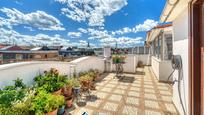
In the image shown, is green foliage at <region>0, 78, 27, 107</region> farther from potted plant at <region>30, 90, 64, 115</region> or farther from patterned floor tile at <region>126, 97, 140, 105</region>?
patterned floor tile at <region>126, 97, 140, 105</region>

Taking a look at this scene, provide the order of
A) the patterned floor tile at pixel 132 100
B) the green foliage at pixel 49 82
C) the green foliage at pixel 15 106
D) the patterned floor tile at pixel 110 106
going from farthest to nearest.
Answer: the patterned floor tile at pixel 132 100 < the green foliage at pixel 49 82 < the patterned floor tile at pixel 110 106 < the green foliage at pixel 15 106

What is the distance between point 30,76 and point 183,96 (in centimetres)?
362

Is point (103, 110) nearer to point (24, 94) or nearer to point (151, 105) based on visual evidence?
point (151, 105)

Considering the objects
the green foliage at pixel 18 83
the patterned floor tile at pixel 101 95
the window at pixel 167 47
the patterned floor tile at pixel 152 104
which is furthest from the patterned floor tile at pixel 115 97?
the window at pixel 167 47

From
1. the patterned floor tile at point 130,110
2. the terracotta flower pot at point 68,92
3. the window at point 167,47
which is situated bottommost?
the patterned floor tile at point 130,110

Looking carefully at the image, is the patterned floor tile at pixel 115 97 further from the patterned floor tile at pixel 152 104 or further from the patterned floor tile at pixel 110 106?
the patterned floor tile at pixel 152 104

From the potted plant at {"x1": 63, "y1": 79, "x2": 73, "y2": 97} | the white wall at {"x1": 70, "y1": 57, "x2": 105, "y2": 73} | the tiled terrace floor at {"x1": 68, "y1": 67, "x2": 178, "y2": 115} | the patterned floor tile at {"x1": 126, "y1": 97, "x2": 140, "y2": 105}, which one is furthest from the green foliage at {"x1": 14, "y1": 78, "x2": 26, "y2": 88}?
the patterned floor tile at {"x1": 126, "y1": 97, "x2": 140, "y2": 105}

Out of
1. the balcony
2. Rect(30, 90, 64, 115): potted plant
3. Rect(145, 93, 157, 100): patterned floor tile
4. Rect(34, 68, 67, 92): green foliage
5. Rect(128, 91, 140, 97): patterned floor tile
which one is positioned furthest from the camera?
Rect(128, 91, 140, 97): patterned floor tile

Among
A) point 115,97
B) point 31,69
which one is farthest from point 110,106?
A: point 31,69

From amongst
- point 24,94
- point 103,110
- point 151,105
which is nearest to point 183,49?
point 151,105

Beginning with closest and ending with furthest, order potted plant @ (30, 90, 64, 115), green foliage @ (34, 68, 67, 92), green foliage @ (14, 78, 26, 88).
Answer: potted plant @ (30, 90, 64, 115) < green foliage @ (14, 78, 26, 88) < green foliage @ (34, 68, 67, 92)

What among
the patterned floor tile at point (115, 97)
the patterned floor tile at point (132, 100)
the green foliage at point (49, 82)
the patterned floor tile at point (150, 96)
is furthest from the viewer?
the patterned floor tile at point (150, 96)

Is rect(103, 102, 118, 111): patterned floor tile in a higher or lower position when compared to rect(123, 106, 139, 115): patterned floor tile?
higher

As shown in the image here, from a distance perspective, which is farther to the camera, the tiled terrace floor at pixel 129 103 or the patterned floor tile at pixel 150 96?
the patterned floor tile at pixel 150 96
